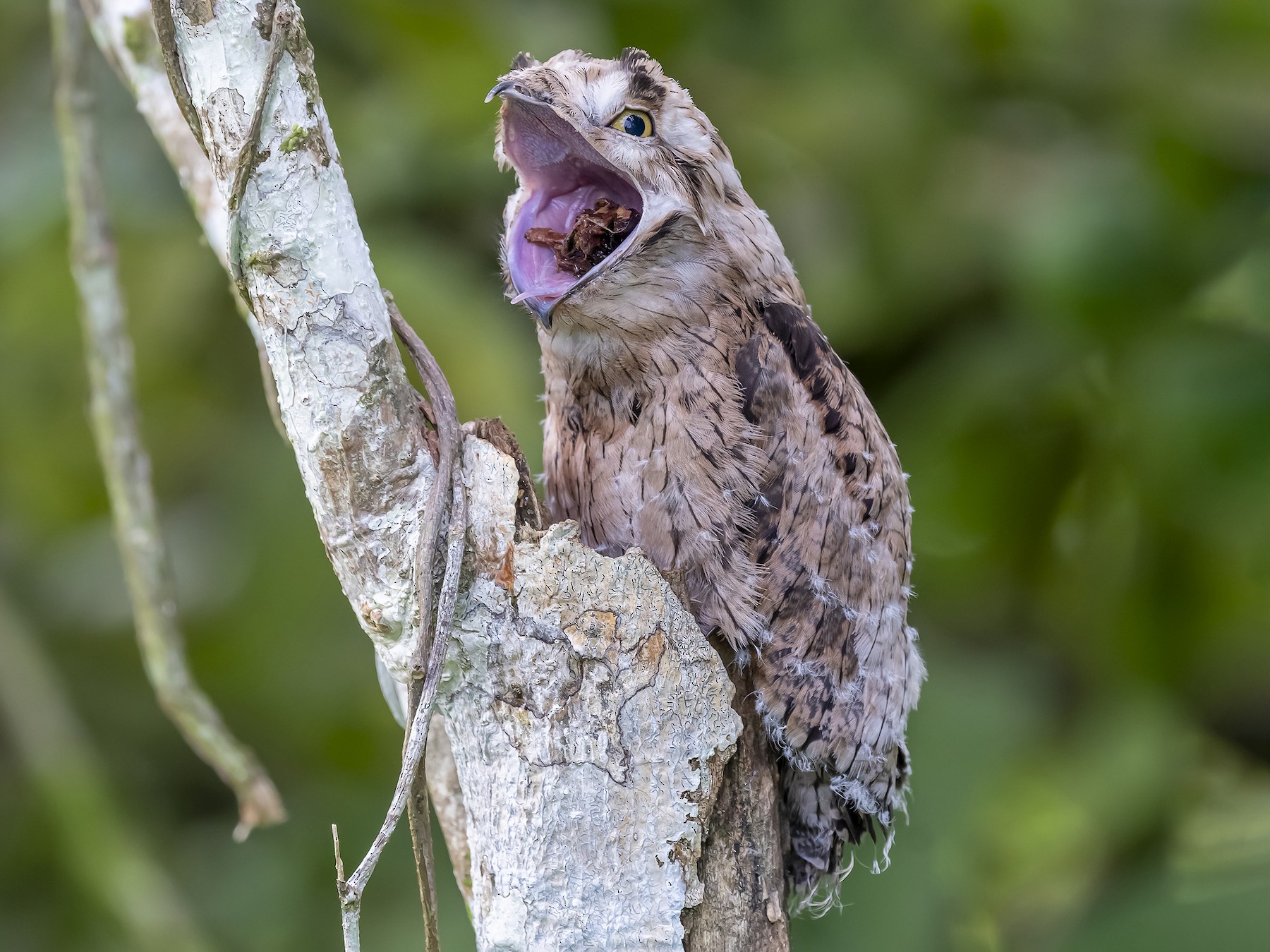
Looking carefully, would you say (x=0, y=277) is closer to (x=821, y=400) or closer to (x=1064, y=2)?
(x=821, y=400)

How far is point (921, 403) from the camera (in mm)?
2477

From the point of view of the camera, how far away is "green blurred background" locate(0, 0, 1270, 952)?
2.29 meters

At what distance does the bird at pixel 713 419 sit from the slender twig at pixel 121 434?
517 millimetres

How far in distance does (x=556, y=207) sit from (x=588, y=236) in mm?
47

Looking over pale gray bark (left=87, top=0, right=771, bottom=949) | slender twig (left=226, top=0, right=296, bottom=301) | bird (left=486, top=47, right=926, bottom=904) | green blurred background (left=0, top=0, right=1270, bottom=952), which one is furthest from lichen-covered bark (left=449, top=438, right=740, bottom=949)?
green blurred background (left=0, top=0, right=1270, bottom=952)

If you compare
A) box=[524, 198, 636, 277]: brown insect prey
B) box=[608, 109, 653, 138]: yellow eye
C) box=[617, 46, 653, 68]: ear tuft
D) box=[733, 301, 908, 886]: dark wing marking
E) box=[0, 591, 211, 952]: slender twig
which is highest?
box=[617, 46, 653, 68]: ear tuft

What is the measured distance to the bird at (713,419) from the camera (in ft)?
3.59

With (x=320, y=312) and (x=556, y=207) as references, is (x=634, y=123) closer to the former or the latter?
(x=556, y=207)

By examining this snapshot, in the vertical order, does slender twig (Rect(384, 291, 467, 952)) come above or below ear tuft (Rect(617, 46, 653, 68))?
below

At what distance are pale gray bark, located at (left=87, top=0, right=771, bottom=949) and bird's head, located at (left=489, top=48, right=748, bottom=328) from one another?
18 centimetres

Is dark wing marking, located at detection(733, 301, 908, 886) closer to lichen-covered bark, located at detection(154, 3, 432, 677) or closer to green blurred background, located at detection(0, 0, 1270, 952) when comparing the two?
lichen-covered bark, located at detection(154, 3, 432, 677)

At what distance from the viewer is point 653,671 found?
96 cm

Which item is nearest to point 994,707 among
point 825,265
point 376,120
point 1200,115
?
point 825,265

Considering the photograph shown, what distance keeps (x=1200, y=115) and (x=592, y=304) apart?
1.86 m
